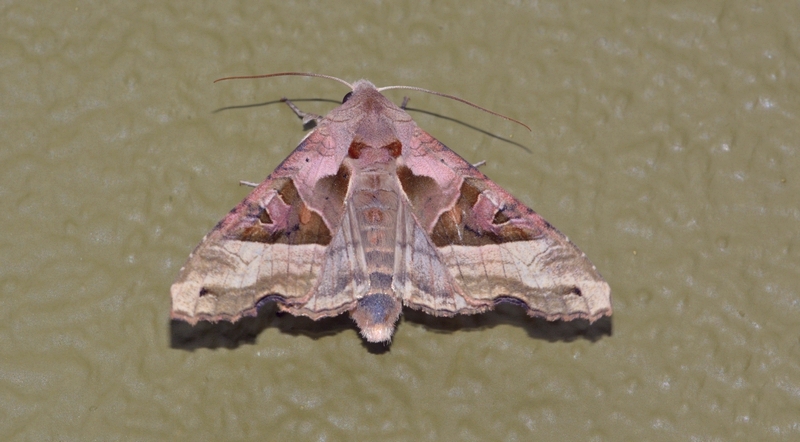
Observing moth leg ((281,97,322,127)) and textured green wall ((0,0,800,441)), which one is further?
moth leg ((281,97,322,127))

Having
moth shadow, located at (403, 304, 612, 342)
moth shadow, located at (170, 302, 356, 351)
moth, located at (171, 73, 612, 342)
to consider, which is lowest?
moth shadow, located at (403, 304, 612, 342)

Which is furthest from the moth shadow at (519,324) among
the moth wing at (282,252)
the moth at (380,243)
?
the moth wing at (282,252)

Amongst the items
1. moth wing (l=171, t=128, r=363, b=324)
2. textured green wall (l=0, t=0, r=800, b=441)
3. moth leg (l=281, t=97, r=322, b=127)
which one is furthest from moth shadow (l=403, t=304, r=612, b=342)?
moth leg (l=281, t=97, r=322, b=127)

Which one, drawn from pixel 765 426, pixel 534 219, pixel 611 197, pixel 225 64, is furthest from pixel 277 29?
pixel 765 426

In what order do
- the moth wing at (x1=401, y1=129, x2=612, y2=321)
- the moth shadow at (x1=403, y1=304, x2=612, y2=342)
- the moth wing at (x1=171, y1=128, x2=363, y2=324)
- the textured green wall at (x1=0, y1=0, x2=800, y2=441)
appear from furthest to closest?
the moth shadow at (x1=403, y1=304, x2=612, y2=342)
the textured green wall at (x1=0, y1=0, x2=800, y2=441)
the moth wing at (x1=401, y1=129, x2=612, y2=321)
the moth wing at (x1=171, y1=128, x2=363, y2=324)

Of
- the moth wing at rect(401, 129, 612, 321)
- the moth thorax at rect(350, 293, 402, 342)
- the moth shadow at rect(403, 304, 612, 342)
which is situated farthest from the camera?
the moth shadow at rect(403, 304, 612, 342)

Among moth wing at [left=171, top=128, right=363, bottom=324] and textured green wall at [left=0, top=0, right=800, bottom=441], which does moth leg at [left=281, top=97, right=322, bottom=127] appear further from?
moth wing at [left=171, top=128, right=363, bottom=324]

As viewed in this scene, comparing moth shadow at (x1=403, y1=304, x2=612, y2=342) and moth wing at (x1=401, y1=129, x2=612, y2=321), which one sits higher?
moth wing at (x1=401, y1=129, x2=612, y2=321)
